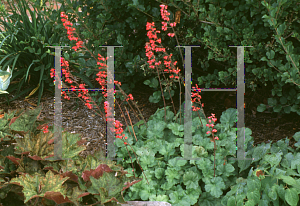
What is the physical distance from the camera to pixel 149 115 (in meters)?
3.06

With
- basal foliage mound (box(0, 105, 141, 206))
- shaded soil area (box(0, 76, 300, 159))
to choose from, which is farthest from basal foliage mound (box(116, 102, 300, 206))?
basal foliage mound (box(0, 105, 141, 206))

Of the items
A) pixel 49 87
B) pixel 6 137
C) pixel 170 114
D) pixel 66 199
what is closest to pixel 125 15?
pixel 170 114

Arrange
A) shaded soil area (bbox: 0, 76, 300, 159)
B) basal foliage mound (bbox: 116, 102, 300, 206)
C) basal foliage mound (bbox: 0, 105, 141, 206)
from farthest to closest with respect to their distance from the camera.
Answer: shaded soil area (bbox: 0, 76, 300, 159), basal foliage mound (bbox: 116, 102, 300, 206), basal foliage mound (bbox: 0, 105, 141, 206)

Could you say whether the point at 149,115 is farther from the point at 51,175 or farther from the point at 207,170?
the point at 51,175

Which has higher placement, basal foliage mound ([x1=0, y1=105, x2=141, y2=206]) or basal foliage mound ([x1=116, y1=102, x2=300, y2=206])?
basal foliage mound ([x1=0, y1=105, x2=141, y2=206])

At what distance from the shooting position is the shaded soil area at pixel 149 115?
2738mm

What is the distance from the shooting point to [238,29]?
2.40 metres

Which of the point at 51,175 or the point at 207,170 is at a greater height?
the point at 51,175

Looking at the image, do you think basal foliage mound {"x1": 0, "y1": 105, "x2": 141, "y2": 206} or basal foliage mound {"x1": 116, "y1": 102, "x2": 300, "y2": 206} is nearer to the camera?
basal foliage mound {"x1": 0, "y1": 105, "x2": 141, "y2": 206}

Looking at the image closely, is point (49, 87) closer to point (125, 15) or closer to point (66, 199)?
point (125, 15)

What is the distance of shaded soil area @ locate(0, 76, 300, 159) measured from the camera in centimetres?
274

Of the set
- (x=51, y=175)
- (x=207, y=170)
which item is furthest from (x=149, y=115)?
(x=51, y=175)

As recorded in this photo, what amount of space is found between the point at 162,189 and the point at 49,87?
204 cm

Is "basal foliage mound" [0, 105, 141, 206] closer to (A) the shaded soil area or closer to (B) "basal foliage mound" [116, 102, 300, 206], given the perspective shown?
(B) "basal foliage mound" [116, 102, 300, 206]
